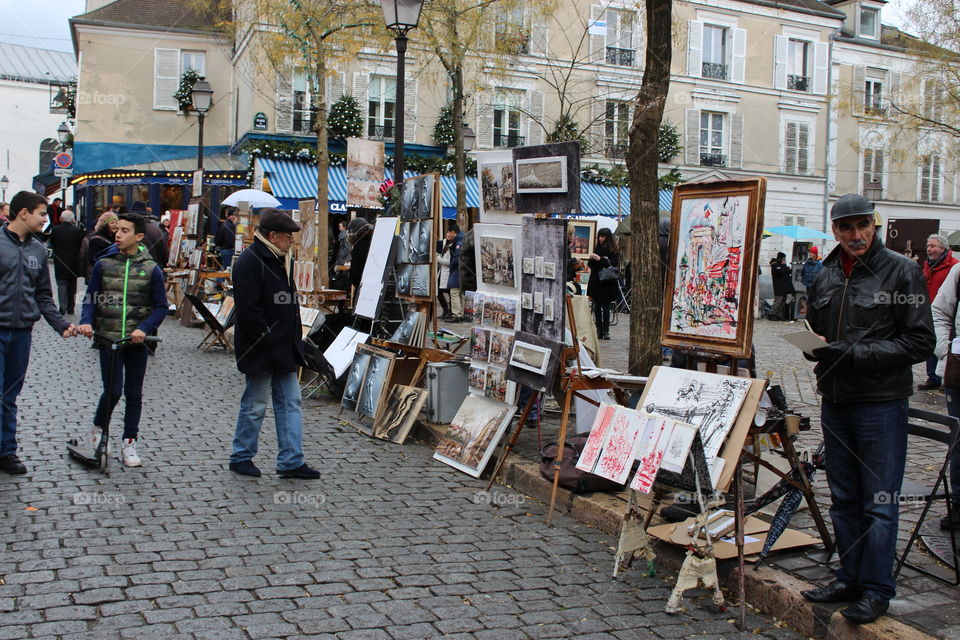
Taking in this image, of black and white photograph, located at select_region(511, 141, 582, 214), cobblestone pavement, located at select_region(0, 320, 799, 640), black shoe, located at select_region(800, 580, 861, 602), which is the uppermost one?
black and white photograph, located at select_region(511, 141, 582, 214)

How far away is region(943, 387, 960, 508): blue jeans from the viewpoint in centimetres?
474

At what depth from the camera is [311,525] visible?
529 centimetres

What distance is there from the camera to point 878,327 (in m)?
3.86

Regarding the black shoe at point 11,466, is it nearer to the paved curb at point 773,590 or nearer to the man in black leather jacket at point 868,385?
the paved curb at point 773,590

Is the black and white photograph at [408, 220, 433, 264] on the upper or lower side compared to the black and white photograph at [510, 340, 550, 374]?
upper

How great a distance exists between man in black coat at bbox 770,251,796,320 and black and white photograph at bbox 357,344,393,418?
15.3 meters

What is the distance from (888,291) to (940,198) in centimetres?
3833

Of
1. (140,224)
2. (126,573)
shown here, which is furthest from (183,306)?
(126,573)

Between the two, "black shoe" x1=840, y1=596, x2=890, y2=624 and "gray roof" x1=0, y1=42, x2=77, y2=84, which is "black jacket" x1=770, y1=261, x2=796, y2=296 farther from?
"gray roof" x1=0, y1=42, x2=77, y2=84

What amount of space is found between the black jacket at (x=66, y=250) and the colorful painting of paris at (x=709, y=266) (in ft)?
42.8

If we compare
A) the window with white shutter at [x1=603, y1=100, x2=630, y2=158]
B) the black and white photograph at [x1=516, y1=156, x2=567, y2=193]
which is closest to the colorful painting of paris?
the black and white photograph at [x1=516, y1=156, x2=567, y2=193]

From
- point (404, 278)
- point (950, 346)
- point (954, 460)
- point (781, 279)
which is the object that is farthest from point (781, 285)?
point (954, 460)

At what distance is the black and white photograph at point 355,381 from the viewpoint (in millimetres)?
8625

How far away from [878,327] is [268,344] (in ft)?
13.2
